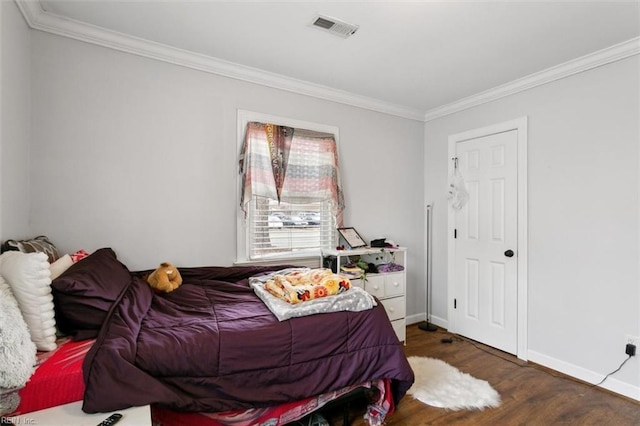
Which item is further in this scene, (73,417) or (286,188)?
(286,188)

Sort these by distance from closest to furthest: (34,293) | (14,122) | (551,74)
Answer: (34,293), (14,122), (551,74)

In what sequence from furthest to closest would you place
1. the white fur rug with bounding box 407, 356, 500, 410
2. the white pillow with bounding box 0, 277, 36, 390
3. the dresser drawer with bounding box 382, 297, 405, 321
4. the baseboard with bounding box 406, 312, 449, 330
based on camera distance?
1. the baseboard with bounding box 406, 312, 449, 330
2. the dresser drawer with bounding box 382, 297, 405, 321
3. the white fur rug with bounding box 407, 356, 500, 410
4. the white pillow with bounding box 0, 277, 36, 390

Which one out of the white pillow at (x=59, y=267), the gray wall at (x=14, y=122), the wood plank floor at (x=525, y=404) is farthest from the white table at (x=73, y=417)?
the wood plank floor at (x=525, y=404)

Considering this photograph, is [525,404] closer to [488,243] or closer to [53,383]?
[488,243]

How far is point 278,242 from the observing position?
311 cm

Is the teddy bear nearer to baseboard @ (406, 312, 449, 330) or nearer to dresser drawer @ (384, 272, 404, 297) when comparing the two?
dresser drawer @ (384, 272, 404, 297)

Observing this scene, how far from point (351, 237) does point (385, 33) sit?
1.88 m

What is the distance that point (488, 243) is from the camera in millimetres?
3357

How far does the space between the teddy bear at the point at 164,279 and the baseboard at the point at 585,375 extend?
124 inches

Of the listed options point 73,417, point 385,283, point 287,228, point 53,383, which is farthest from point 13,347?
point 385,283

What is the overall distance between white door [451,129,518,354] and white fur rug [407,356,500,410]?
852mm

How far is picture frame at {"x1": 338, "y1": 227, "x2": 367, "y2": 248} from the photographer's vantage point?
3327 millimetres

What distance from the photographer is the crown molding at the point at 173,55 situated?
2172mm

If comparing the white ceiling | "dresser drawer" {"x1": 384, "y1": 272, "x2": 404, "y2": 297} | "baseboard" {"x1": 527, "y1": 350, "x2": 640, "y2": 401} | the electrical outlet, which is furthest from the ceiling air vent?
"baseboard" {"x1": 527, "y1": 350, "x2": 640, "y2": 401}
